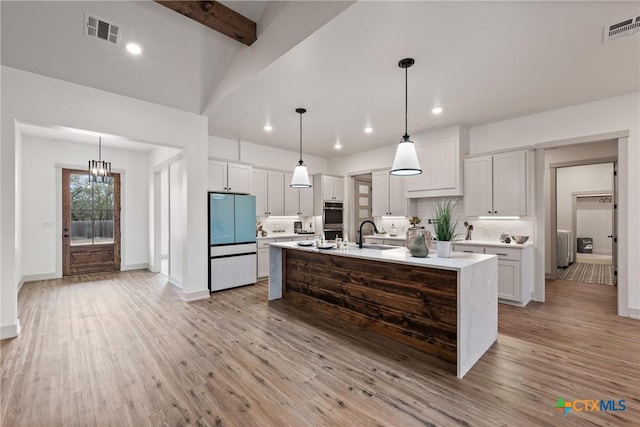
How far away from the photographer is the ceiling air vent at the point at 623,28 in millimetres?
2316

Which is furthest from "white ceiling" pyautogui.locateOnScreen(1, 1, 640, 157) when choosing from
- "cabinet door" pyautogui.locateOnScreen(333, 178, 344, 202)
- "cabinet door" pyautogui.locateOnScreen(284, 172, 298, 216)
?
"cabinet door" pyautogui.locateOnScreen(333, 178, 344, 202)

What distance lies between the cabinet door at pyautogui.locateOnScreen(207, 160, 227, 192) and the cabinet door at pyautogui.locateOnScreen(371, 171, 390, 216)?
312 centimetres

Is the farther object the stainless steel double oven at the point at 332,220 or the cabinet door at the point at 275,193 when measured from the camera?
the stainless steel double oven at the point at 332,220

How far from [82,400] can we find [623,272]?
592 cm

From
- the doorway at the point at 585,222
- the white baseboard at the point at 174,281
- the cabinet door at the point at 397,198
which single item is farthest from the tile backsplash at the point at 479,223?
the white baseboard at the point at 174,281

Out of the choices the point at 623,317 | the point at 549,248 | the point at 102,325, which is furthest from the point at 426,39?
the point at 549,248

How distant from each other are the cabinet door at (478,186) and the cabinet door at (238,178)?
4008mm

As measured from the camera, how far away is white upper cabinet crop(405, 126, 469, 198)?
479 centimetres

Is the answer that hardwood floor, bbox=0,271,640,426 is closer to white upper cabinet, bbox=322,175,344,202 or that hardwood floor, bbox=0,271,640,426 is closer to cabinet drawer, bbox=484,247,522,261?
cabinet drawer, bbox=484,247,522,261

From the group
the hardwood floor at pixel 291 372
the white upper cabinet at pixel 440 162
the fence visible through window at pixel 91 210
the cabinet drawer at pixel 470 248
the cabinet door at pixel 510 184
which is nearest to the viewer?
the hardwood floor at pixel 291 372

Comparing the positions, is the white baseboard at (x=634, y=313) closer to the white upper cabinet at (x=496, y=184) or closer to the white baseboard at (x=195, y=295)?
the white upper cabinet at (x=496, y=184)

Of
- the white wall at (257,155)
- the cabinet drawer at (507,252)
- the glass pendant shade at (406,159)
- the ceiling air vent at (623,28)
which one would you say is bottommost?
the cabinet drawer at (507,252)

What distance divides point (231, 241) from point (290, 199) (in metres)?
1.92

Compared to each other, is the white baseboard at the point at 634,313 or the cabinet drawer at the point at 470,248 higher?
→ the cabinet drawer at the point at 470,248
